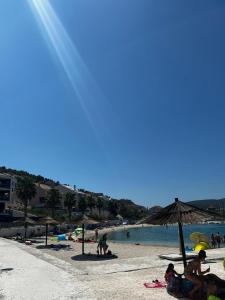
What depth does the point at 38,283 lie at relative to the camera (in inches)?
483

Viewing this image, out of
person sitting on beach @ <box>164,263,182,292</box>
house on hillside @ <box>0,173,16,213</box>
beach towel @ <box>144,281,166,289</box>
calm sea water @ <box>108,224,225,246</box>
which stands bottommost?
beach towel @ <box>144,281,166,289</box>

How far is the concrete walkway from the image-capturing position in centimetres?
1034

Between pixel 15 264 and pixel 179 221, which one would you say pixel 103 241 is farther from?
pixel 179 221

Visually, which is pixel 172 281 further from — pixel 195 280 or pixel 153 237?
pixel 153 237

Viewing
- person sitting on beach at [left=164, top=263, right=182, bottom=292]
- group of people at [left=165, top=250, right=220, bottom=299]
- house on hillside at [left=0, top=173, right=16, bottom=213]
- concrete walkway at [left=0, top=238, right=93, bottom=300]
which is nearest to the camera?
group of people at [left=165, top=250, right=220, bottom=299]

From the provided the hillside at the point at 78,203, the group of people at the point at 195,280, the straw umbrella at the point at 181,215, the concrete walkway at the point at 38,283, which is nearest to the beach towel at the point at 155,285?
the group of people at the point at 195,280

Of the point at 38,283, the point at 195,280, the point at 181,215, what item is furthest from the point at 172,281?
the point at 38,283

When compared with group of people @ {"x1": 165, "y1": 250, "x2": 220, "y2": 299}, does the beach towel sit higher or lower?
lower

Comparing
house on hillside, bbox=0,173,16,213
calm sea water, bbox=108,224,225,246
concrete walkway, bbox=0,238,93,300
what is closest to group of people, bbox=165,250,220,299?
concrete walkway, bbox=0,238,93,300

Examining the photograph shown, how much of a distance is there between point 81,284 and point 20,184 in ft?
254

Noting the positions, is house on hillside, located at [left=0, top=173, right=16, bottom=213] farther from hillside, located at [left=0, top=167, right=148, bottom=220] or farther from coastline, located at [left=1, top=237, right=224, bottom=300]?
coastline, located at [left=1, top=237, right=224, bottom=300]

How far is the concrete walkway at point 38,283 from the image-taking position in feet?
33.9

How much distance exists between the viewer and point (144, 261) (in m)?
16.8

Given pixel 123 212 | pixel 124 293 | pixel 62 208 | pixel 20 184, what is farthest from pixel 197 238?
pixel 123 212
